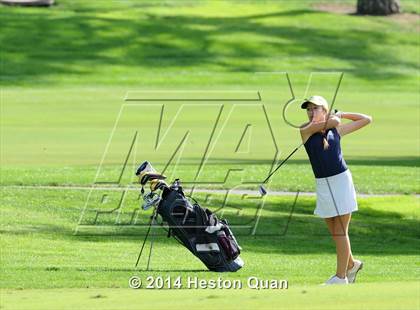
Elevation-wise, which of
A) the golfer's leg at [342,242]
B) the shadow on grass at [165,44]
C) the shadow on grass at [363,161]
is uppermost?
the golfer's leg at [342,242]

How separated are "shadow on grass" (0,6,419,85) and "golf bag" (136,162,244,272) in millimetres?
33791

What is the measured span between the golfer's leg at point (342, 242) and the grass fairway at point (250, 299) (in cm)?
266

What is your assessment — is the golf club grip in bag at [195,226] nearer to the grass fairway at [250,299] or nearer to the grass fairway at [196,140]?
the grass fairway at [196,140]

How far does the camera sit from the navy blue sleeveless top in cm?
1118

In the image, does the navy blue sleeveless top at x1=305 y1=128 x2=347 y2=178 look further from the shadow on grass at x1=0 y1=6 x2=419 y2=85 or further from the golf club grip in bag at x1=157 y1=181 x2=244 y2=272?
the shadow on grass at x1=0 y1=6 x2=419 y2=85

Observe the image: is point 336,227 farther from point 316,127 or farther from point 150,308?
point 150,308

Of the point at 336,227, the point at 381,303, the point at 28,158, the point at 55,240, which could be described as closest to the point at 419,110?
the point at 28,158

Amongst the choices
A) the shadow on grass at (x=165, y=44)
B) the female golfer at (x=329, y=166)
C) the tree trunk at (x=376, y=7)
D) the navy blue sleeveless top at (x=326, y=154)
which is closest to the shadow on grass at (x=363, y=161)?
the female golfer at (x=329, y=166)

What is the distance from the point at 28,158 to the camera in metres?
23.1

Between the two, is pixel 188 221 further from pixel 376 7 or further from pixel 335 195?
pixel 376 7

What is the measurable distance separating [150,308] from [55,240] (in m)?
7.13

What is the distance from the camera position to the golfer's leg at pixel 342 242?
11.4 m

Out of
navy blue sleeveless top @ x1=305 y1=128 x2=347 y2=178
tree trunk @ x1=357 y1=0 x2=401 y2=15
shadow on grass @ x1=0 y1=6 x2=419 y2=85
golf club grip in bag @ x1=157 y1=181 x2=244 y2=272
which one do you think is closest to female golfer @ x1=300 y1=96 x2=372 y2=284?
navy blue sleeveless top @ x1=305 y1=128 x2=347 y2=178

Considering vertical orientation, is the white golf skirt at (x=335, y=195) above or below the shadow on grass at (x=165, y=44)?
above
